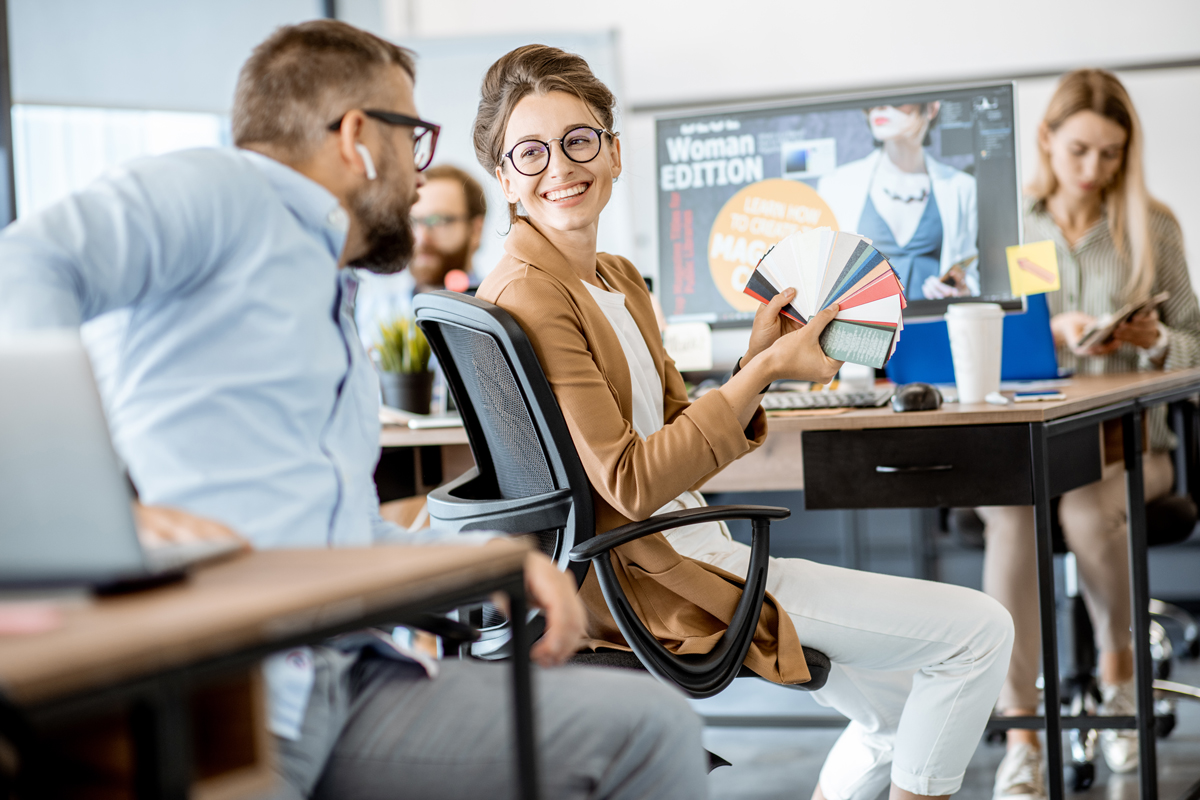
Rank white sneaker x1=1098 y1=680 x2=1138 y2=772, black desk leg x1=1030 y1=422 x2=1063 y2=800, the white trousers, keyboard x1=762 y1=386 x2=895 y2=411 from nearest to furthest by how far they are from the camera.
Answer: the white trousers < black desk leg x1=1030 y1=422 x2=1063 y2=800 < keyboard x1=762 y1=386 x2=895 y2=411 < white sneaker x1=1098 y1=680 x2=1138 y2=772

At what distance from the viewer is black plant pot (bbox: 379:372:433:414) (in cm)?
215

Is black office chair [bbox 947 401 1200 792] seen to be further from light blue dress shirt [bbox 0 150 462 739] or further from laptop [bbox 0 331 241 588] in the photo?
laptop [bbox 0 331 241 588]

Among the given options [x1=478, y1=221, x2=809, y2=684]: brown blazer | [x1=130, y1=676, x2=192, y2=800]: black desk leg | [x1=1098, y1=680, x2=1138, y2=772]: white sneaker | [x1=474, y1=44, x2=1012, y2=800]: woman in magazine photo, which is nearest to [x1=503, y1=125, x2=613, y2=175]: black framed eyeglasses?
[x1=474, y1=44, x2=1012, y2=800]: woman in magazine photo

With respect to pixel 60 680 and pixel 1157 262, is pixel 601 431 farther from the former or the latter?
pixel 1157 262

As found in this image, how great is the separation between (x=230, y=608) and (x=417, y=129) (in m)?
0.65

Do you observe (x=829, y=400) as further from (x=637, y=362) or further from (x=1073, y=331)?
(x=1073, y=331)

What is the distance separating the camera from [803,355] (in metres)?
1.43

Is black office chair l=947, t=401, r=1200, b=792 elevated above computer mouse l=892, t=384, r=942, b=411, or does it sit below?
below

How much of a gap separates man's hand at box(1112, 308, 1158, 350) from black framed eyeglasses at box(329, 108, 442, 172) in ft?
5.29

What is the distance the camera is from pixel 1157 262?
2.55 meters

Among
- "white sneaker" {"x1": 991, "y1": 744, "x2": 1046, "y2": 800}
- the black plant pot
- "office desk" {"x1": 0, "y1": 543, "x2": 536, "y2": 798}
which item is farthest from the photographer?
the black plant pot

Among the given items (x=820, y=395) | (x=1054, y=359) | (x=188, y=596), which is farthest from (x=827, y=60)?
(x=188, y=596)

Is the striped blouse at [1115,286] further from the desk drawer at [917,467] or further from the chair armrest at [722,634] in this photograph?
the chair armrest at [722,634]

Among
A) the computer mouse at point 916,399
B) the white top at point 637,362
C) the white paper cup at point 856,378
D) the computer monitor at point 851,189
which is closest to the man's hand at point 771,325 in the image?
the white top at point 637,362
